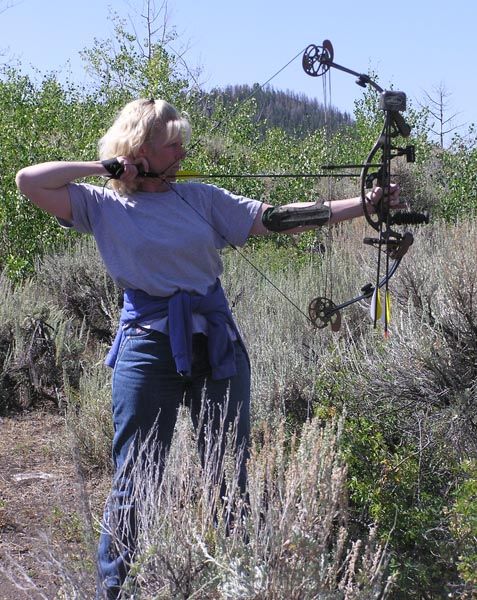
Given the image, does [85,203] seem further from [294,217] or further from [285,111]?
[285,111]

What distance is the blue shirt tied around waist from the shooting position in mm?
3100

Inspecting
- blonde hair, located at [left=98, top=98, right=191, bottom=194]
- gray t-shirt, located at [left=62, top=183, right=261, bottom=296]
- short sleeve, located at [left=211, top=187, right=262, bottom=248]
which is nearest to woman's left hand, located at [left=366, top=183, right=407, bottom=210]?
short sleeve, located at [left=211, top=187, right=262, bottom=248]

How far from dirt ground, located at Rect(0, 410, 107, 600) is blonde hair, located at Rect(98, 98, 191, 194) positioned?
3.45 ft

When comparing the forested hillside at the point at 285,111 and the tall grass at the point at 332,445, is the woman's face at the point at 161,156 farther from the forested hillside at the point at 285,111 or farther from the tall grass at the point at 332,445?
the forested hillside at the point at 285,111

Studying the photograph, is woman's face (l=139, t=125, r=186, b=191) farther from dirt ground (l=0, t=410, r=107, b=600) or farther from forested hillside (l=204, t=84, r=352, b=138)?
forested hillside (l=204, t=84, r=352, b=138)

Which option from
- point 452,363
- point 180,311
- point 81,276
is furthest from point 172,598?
point 81,276

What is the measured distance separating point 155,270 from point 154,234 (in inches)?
4.7

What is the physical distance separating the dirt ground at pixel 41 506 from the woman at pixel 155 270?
255mm

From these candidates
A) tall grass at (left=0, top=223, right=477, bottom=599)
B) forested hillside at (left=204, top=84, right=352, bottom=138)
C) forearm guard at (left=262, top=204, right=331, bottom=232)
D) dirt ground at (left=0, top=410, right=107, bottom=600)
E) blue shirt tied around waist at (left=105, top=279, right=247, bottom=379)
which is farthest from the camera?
forested hillside at (left=204, top=84, right=352, bottom=138)

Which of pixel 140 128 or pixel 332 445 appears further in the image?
pixel 140 128

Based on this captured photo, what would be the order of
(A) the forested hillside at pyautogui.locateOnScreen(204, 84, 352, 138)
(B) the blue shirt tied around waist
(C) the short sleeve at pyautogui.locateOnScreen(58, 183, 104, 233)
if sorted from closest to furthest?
1. (B) the blue shirt tied around waist
2. (C) the short sleeve at pyautogui.locateOnScreen(58, 183, 104, 233)
3. (A) the forested hillside at pyautogui.locateOnScreen(204, 84, 352, 138)

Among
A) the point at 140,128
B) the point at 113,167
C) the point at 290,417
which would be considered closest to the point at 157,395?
the point at 113,167

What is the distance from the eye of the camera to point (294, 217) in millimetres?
3373

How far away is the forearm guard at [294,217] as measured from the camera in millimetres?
3340
